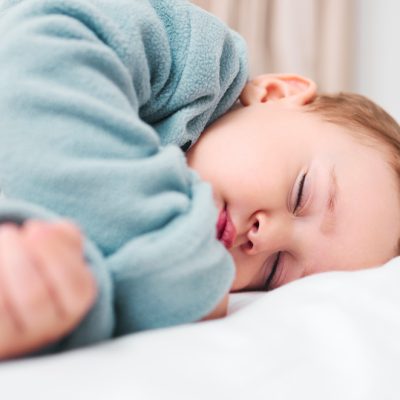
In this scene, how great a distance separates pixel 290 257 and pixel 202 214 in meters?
0.34

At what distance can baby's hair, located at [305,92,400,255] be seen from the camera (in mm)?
965

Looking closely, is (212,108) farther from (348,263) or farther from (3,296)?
(3,296)

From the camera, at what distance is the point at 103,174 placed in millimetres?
611

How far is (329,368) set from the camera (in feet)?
1.77

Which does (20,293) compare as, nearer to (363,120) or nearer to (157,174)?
(157,174)

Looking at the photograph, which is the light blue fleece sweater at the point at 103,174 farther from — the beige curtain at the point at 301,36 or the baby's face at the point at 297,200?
the beige curtain at the point at 301,36

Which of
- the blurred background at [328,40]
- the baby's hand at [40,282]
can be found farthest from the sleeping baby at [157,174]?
the blurred background at [328,40]

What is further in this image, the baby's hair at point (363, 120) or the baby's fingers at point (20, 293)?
the baby's hair at point (363, 120)

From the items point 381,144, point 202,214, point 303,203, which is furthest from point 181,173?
point 381,144

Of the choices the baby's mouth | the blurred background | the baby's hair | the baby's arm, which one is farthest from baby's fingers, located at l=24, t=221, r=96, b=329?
the blurred background

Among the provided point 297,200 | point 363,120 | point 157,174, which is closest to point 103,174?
point 157,174

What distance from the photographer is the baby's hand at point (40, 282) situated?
1.34ft

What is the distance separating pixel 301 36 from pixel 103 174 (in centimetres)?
146

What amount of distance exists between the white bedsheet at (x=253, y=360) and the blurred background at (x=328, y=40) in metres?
1.29
